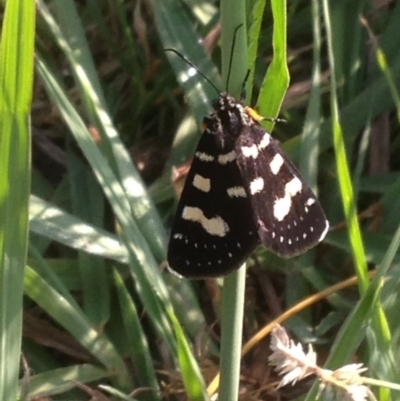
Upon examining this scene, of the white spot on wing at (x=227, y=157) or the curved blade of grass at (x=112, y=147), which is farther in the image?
the curved blade of grass at (x=112, y=147)

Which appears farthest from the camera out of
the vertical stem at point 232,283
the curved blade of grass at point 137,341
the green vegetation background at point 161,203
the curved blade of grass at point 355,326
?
the curved blade of grass at point 137,341

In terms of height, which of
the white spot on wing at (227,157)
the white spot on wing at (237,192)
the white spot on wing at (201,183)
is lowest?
the white spot on wing at (237,192)

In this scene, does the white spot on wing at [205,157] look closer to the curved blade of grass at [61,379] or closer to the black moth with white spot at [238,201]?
the black moth with white spot at [238,201]

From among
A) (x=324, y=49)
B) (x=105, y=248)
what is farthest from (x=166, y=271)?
(x=324, y=49)

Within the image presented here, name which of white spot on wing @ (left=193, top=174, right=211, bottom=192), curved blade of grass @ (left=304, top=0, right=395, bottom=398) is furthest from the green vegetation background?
white spot on wing @ (left=193, top=174, right=211, bottom=192)

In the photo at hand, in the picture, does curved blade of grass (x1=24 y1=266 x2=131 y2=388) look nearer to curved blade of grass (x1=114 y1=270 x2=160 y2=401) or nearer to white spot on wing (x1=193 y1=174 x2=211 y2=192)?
curved blade of grass (x1=114 y1=270 x2=160 y2=401)

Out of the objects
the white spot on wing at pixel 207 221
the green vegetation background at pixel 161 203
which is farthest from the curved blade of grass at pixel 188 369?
the white spot on wing at pixel 207 221

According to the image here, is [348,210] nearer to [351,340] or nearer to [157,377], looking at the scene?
[351,340]

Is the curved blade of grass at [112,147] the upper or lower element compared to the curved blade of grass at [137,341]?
upper
